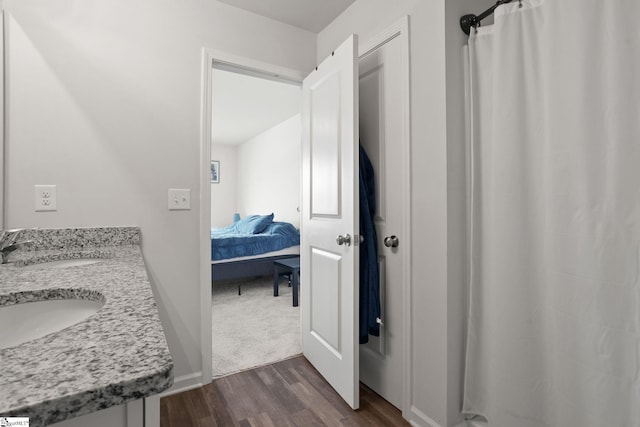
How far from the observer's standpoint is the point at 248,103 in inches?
163

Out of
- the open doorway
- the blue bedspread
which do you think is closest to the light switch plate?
the open doorway

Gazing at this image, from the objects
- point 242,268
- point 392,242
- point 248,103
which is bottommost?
point 242,268

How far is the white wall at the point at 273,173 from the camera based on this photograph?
15.6ft

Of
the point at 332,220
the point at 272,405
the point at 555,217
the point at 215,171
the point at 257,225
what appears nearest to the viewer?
the point at 555,217

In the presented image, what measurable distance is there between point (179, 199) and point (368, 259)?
1.14 meters

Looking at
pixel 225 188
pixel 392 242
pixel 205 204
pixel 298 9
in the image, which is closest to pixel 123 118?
pixel 205 204

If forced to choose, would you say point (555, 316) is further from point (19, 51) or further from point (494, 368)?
point (19, 51)

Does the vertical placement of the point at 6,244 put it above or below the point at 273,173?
below

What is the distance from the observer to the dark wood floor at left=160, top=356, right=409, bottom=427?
5.16 feet

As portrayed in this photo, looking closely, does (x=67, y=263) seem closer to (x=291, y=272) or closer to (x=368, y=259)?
(x=368, y=259)

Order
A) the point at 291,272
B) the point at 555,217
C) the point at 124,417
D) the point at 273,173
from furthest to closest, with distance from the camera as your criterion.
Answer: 1. the point at 273,173
2. the point at 291,272
3. the point at 555,217
4. the point at 124,417

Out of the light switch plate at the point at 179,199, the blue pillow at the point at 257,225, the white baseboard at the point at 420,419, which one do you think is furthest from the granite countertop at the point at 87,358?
the blue pillow at the point at 257,225

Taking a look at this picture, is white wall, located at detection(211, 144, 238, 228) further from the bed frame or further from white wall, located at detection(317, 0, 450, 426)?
white wall, located at detection(317, 0, 450, 426)

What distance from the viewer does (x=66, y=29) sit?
1.57 m
